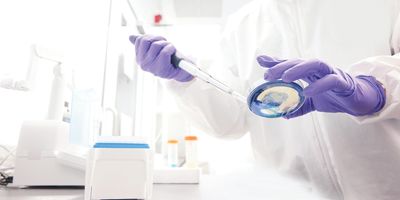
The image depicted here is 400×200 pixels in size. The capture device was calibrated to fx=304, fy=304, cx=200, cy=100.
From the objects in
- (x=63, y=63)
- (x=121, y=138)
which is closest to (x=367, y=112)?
(x=121, y=138)

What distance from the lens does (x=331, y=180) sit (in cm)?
86

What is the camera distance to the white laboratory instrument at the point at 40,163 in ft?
2.39

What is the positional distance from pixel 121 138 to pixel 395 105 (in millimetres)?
571

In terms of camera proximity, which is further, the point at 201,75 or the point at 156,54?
the point at 156,54

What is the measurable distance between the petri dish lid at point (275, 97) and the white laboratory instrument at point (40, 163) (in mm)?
458

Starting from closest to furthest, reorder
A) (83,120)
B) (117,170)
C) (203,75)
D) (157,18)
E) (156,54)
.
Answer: (117,170)
(203,75)
(156,54)
(83,120)
(157,18)

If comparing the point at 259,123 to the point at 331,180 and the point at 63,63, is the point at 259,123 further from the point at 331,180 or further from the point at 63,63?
the point at 63,63

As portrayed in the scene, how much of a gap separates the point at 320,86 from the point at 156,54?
0.42 metres

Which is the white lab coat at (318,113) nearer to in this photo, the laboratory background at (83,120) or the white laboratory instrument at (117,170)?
the laboratory background at (83,120)

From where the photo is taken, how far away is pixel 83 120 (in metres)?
0.96

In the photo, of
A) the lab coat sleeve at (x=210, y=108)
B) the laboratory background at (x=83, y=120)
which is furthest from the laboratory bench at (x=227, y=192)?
the lab coat sleeve at (x=210, y=108)

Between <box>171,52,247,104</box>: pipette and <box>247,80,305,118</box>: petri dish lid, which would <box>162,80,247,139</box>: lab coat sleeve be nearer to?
<box>171,52,247,104</box>: pipette

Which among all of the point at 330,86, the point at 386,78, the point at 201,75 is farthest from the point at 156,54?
the point at 386,78

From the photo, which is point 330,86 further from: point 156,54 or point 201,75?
point 156,54
